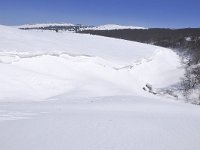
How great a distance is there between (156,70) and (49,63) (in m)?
18.2

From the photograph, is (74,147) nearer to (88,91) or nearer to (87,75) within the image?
(88,91)

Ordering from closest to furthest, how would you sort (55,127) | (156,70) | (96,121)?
(55,127) < (96,121) < (156,70)

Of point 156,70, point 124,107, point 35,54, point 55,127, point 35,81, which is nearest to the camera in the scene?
point 55,127

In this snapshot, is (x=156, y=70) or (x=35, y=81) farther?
(x=156, y=70)

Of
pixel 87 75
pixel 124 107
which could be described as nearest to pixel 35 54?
pixel 87 75

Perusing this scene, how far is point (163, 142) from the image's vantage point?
594cm

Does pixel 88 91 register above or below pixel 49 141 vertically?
below

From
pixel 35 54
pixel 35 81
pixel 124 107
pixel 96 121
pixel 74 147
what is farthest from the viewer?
pixel 35 54

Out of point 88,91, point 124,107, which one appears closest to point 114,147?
point 124,107

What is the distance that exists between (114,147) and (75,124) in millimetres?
1598

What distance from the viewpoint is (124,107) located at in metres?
10.4

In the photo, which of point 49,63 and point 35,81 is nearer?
point 35,81

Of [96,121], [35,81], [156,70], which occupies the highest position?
[96,121]

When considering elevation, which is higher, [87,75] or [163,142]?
[163,142]
